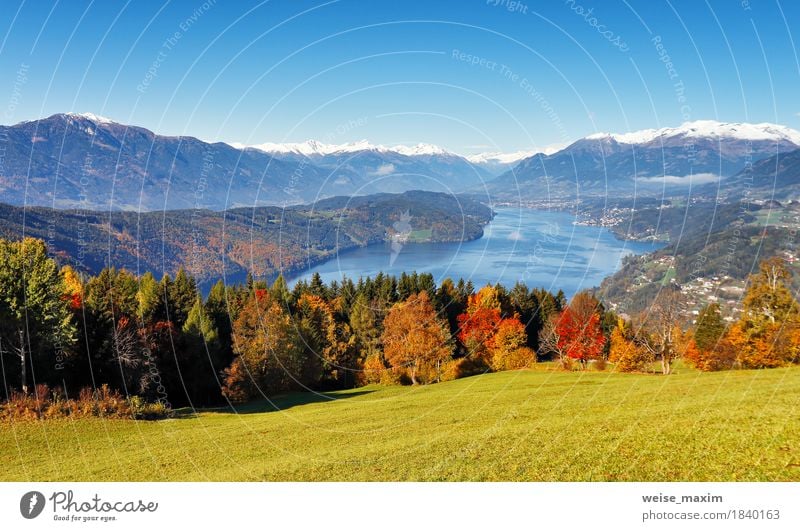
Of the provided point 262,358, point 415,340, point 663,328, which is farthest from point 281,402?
point 663,328

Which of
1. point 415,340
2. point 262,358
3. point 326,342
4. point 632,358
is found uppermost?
point 262,358

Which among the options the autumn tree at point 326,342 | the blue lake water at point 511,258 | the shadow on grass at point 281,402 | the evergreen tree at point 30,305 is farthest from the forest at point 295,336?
the blue lake water at point 511,258

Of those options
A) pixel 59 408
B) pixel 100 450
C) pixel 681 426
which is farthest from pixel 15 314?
pixel 681 426

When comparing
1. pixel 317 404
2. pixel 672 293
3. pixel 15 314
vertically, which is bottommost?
pixel 317 404

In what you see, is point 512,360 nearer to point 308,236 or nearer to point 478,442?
point 478,442

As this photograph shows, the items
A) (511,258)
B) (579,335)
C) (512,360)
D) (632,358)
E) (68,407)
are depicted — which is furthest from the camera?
(511,258)

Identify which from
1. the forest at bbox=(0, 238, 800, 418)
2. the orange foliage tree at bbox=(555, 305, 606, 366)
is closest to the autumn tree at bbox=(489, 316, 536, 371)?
the forest at bbox=(0, 238, 800, 418)
